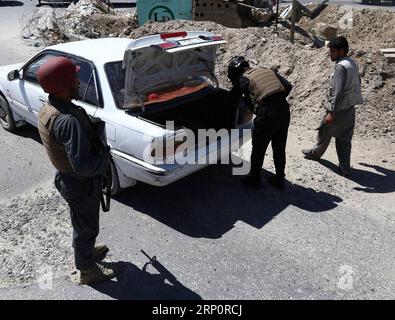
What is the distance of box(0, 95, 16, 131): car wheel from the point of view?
20.9 ft

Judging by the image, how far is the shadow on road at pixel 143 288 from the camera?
11.6 feet

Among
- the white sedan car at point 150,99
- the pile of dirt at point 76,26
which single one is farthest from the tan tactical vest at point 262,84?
the pile of dirt at point 76,26

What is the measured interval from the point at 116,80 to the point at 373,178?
11.5 ft

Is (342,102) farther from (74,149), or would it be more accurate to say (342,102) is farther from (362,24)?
(362,24)

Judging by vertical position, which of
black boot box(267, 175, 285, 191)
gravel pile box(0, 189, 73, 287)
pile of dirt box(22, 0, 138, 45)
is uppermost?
pile of dirt box(22, 0, 138, 45)

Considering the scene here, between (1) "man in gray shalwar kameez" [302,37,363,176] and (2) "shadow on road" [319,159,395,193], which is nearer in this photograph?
(1) "man in gray shalwar kameez" [302,37,363,176]

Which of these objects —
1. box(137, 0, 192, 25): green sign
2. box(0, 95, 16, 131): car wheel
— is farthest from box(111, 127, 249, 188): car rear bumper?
box(137, 0, 192, 25): green sign

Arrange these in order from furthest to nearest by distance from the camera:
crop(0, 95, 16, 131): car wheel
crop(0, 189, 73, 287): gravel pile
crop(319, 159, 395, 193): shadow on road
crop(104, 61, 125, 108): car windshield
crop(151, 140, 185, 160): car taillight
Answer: crop(0, 95, 16, 131): car wheel < crop(319, 159, 395, 193): shadow on road < crop(104, 61, 125, 108): car windshield < crop(151, 140, 185, 160): car taillight < crop(0, 189, 73, 287): gravel pile

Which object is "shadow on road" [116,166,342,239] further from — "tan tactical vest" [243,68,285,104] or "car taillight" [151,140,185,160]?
"tan tactical vest" [243,68,285,104]

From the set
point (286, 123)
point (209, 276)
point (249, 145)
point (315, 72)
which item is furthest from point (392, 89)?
point (209, 276)

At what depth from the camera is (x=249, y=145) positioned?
6.28 m

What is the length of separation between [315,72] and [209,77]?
2.88 m

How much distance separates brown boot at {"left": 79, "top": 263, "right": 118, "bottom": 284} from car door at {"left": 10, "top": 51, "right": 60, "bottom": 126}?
260 centimetres

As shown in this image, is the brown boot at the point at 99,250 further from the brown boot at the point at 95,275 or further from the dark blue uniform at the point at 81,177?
the dark blue uniform at the point at 81,177
